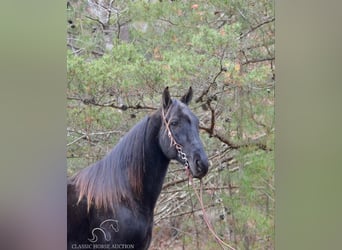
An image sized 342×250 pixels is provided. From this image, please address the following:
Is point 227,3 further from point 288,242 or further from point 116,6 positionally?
point 288,242

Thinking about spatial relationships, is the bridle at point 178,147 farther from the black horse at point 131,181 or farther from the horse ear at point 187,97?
the horse ear at point 187,97

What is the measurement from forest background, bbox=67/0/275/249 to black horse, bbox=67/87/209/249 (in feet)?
0.14

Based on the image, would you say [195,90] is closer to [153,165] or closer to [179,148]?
[179,148]

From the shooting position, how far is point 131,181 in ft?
6.73

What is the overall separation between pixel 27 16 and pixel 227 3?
95cm

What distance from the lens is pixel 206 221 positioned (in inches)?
80.5

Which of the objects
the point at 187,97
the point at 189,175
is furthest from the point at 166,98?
the point at 189,175

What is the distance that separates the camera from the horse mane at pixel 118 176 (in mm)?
2014

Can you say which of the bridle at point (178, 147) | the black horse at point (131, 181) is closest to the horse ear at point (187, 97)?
the black horse at point (131, 181)

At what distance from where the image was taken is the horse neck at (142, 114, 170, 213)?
6.70 feet

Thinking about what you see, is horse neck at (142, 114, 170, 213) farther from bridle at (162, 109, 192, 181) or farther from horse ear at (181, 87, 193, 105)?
horse ear at (181, 87, 193, 105)

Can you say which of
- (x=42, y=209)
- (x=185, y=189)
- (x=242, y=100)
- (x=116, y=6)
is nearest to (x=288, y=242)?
(x=185, y=189)

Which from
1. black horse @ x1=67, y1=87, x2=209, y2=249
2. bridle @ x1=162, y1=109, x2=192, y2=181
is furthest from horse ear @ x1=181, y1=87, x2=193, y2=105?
bridle @ x1=162, y1=109, x2=192, y2=181

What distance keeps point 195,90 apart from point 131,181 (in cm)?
54
